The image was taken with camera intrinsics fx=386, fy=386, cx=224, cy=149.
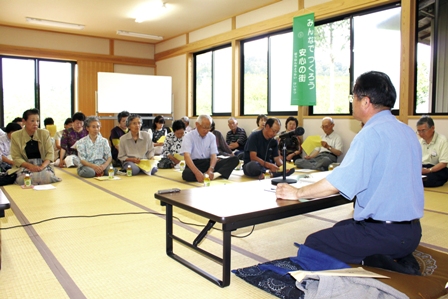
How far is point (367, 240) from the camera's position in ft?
5.59

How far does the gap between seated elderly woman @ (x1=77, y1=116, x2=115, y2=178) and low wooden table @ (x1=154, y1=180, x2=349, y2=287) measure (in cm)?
318

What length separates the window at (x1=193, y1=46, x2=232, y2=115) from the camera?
8.58 meters

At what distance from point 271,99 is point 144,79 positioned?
11.2 feet

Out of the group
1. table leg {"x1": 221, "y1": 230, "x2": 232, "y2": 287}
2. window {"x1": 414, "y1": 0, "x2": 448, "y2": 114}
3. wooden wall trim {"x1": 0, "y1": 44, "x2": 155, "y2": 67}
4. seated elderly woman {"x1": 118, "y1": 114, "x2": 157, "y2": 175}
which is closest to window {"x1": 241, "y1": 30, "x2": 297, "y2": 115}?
window {"x1": 414, "y1": 0, "x2": 448, "y2": 114}

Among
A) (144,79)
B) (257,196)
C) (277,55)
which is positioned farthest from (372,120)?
(144,79)

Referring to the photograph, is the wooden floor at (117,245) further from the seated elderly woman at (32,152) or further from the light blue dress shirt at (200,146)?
the light blue dress shirt at (200,146)

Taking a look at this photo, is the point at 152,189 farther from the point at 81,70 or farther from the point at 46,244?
the point at 81,70

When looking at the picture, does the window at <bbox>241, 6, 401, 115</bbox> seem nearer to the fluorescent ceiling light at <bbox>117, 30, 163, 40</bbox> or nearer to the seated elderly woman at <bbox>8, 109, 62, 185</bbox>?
the fluorescent ceiling light at <bbox>117, 30, 163, 40</bbox>

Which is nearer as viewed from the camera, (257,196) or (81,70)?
(257,196)

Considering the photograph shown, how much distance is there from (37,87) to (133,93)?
2.31m

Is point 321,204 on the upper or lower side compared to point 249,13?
lower

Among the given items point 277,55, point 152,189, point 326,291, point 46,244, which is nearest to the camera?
point 326,291

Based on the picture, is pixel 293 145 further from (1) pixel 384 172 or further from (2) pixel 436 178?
(1) pixel 384 172

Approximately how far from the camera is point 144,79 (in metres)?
9.34
